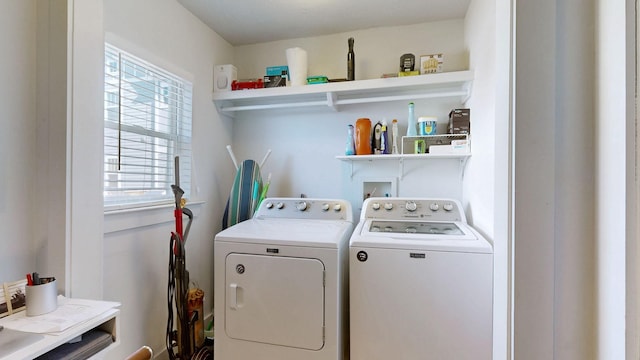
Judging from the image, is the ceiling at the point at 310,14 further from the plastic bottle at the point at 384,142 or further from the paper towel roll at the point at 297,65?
the plastic bottle at the point at 384,142

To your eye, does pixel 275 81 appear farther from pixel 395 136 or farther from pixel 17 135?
pixel 17 135

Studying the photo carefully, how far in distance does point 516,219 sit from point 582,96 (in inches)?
13.5

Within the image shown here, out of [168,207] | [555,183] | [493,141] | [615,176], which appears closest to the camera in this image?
[615,176]

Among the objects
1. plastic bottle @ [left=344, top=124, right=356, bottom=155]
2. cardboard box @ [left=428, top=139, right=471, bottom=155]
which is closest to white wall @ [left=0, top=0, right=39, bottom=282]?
plastic bottle @ [left=344, top=124, right=356, bottom=155]

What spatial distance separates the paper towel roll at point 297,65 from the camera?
2408mm

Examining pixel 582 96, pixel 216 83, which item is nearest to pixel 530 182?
pixel 582 96

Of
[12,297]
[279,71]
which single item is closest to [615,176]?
[12,297]

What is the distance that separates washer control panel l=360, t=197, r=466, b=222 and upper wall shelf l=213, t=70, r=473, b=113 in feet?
2.60

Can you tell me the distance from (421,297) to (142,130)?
1921mm

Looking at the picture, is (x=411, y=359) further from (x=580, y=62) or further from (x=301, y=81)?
(x=301, y=81)

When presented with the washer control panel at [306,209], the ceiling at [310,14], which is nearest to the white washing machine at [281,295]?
the washer control panel at [306,209]

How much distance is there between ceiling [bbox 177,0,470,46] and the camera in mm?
2139

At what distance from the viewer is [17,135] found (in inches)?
44.5

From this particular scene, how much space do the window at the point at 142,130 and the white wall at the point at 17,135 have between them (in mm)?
444
